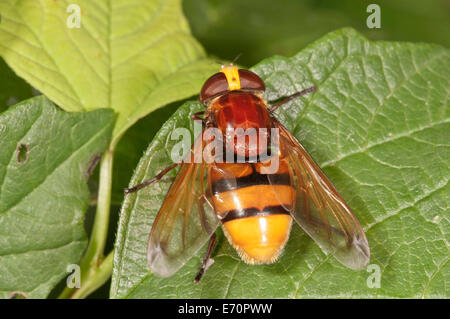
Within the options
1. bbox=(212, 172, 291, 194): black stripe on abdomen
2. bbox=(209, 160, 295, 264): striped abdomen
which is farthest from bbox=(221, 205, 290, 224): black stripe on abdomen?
bbox=(212, 172, 291, 194): black stripe on abdomen

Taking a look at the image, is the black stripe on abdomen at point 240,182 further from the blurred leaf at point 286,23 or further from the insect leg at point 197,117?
the blurred leaf at point 286,23

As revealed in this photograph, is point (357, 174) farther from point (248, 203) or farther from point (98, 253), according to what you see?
point (98, 253)

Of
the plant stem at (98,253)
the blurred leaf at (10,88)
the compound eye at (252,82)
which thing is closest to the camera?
the plant stem at (98,253)

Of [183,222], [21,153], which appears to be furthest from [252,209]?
[21,153]

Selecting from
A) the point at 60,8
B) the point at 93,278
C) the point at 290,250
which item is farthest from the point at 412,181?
the point at 60,8

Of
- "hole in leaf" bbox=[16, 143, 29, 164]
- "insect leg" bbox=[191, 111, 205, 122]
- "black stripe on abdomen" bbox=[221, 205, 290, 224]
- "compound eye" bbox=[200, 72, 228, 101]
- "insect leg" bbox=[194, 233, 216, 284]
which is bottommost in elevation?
"insect leg" bbox=[194, 233, 216, 284]

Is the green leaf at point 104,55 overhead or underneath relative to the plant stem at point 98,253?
overhead

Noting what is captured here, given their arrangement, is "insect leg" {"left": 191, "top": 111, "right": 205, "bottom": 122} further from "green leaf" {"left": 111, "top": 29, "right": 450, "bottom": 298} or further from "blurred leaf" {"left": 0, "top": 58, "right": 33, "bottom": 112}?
"blurred leaf" {"left": 0, "top": 58, "right": 33, "bottom": 112}

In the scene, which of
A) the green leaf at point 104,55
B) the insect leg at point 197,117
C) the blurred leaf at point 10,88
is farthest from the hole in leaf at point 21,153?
the insect leg at point 197,117
